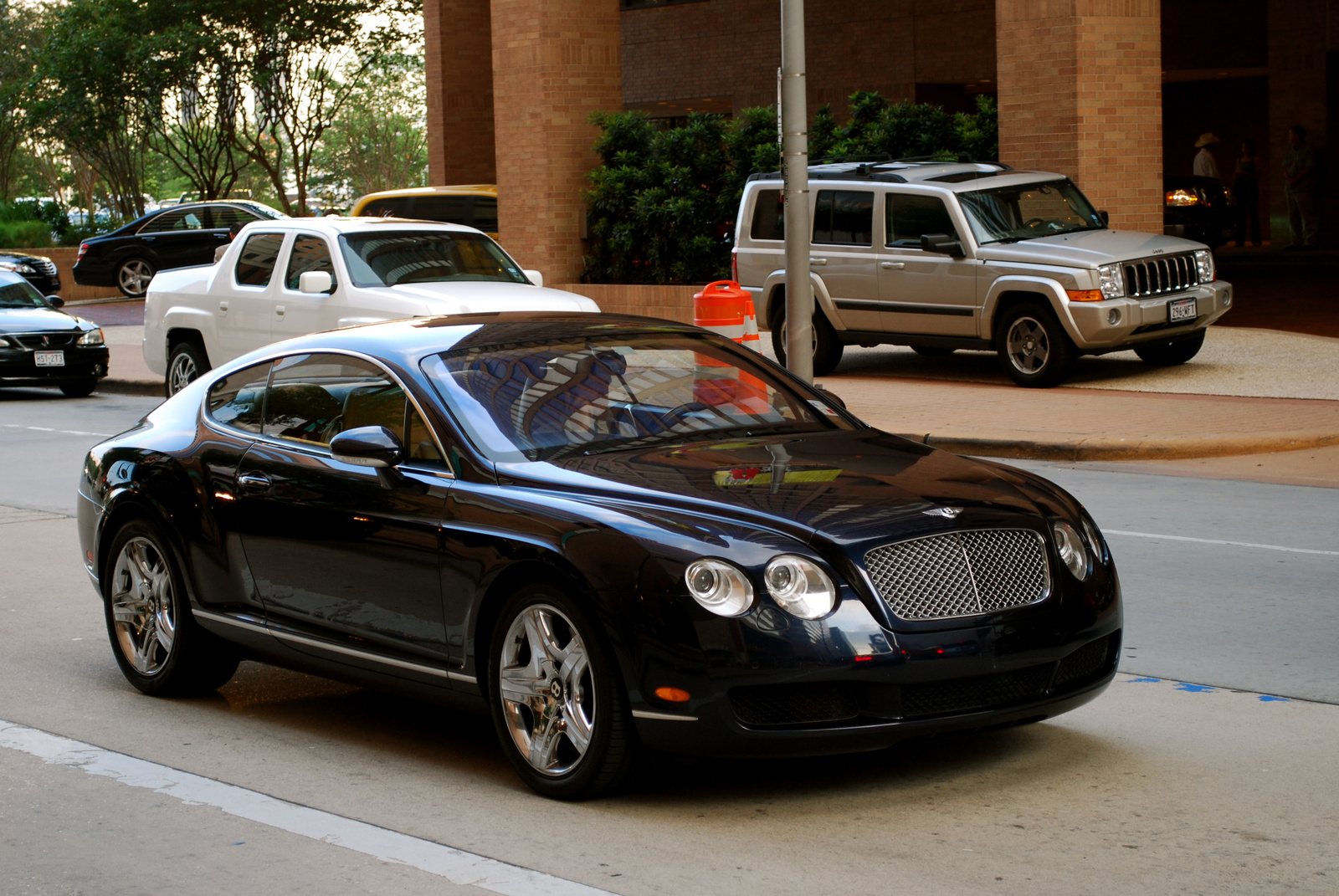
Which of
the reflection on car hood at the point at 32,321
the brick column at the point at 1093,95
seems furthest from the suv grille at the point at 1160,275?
the reflection on car hood at the point at 32,321

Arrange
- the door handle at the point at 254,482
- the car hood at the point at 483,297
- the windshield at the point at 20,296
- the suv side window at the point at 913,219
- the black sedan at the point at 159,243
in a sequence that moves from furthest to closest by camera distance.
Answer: the black sedan at the point at 159,243 → the windshield at the point at 20,296 → the suv side window at the point at 913,219 → the car hood at the point at 483,297 → the door handle at the point at 254,482

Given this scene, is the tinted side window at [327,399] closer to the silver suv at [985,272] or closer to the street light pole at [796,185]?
the street light pole at [796,185]

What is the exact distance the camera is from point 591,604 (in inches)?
196

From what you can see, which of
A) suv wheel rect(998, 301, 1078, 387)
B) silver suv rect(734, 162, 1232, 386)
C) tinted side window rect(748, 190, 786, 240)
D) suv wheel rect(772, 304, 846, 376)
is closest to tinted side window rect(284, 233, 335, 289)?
silver suv rect(734, 162, 1232, 386)

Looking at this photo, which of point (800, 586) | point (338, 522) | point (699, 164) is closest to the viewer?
point (800, 586)

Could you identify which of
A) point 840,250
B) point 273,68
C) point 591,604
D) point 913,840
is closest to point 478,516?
point 591,604

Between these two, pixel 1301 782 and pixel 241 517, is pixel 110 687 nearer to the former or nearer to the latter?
pixel 241 517

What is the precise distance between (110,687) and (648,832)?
10.1 ft

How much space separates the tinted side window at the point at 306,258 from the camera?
15367mm

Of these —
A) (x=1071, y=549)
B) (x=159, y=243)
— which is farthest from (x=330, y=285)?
(x=159, y=243)

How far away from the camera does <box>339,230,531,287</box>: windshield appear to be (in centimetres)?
1512

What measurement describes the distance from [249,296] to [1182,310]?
8.76 metres

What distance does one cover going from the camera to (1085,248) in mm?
16172

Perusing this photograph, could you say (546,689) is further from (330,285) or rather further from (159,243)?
(159,243)
